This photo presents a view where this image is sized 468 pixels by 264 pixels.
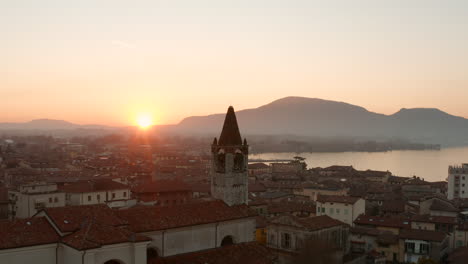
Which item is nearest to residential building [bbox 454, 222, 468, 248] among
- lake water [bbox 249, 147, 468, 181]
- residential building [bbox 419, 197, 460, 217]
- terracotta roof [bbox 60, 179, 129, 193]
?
residential building [bbox 419, 197, 460, 217]

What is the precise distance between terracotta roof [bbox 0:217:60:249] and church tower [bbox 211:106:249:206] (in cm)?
894

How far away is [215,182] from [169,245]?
581 centimetres

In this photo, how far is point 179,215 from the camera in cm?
1844

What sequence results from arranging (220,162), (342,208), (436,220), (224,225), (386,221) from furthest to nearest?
(342,208) < (386,221) < (436,220) < (220,162) < (224,225)

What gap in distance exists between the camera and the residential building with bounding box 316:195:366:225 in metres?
36.6

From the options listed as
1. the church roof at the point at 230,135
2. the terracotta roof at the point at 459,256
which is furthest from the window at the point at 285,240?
the terracotta roof at the point at 459,256

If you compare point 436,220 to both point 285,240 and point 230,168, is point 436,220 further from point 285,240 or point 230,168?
point 230,168

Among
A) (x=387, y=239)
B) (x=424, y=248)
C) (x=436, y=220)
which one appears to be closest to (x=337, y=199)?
(x=436, y=220)

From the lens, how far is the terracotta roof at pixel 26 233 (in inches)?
569

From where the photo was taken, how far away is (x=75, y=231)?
1551 centimetres

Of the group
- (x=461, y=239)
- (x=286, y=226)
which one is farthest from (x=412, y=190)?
(x=286, y=226)

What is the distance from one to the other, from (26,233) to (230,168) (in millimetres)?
10230

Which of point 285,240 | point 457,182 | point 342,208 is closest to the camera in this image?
point 285,240

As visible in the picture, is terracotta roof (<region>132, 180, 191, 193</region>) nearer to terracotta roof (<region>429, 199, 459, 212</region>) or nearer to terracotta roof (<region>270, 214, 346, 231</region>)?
terracotta roof (<region>270, 214, 346, 231</region>)
